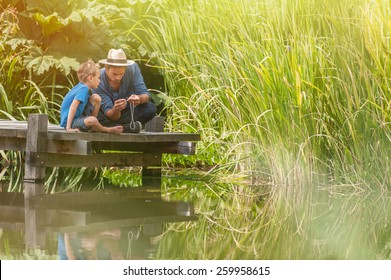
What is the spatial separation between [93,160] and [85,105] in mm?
542

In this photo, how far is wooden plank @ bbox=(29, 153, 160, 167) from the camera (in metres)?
7.90

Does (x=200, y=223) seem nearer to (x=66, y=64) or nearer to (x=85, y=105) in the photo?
(x=85, y=105)

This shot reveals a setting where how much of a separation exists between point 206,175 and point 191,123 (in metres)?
0.90

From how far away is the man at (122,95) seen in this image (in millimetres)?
8219

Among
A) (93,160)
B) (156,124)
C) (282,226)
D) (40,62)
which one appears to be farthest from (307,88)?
(40,62)

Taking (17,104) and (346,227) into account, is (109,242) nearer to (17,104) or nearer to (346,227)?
(346,227)

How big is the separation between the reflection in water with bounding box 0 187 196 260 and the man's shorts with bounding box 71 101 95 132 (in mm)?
516

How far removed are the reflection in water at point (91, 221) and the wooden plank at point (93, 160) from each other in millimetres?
406

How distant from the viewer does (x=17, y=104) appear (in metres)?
10.1

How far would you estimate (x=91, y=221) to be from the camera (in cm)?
621

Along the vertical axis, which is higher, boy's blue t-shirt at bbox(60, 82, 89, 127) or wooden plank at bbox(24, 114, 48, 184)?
boy's blue t-shirt at bbox(60, 82, 89, 127)

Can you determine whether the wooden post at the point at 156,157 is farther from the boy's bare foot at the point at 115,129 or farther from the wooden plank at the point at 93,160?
the boy's bare foot at the point at 115,129

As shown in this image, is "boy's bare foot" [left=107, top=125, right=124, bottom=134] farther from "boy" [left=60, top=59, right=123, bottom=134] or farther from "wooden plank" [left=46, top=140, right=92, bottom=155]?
"wooden plank" [left=46, top=140, right=92, bottom=155]

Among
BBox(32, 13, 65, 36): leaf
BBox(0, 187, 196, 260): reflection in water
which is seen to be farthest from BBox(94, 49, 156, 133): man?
BBox(32, 13, 65, 36): leaf
